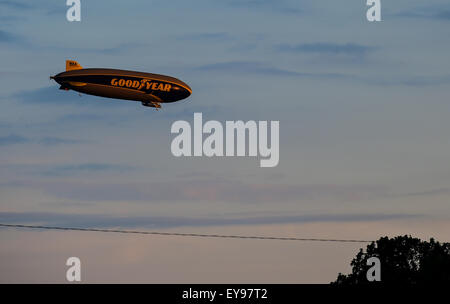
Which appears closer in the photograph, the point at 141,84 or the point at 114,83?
the point at 114,83

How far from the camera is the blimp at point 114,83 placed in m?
193

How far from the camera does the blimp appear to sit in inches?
7598

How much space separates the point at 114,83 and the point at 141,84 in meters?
5.17

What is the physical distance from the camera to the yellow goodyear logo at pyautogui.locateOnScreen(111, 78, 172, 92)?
19325 cm

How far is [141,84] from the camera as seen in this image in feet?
641

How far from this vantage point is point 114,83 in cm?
19300
